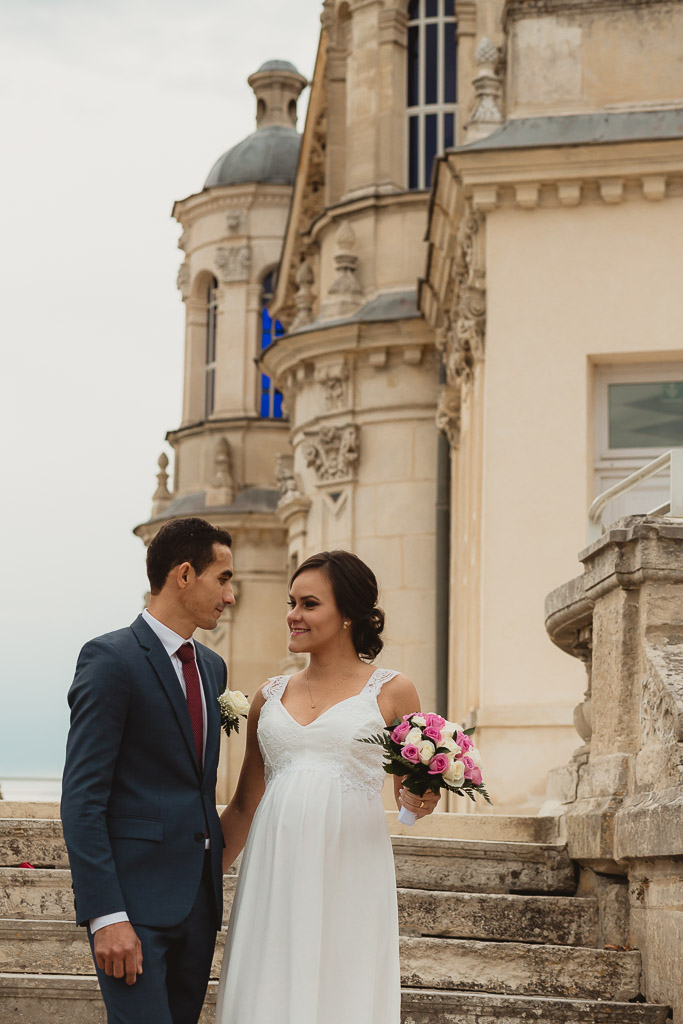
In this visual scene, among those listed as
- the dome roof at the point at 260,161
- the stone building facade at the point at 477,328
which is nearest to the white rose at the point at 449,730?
the stone building facade at the point at 477,328

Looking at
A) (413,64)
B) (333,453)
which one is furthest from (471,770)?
(413,64)

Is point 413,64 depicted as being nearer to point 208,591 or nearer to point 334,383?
point 334,383

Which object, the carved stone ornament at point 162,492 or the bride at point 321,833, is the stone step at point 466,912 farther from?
the carved stone ornament at point 162,492

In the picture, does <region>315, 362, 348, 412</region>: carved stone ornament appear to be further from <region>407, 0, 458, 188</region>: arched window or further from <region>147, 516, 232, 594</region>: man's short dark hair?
<region>147, 516, 232, 594</region>: man's short dark hair

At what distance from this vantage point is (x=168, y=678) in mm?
4484

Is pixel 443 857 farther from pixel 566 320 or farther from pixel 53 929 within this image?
pixel 566 320

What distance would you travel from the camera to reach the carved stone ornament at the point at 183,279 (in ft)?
119

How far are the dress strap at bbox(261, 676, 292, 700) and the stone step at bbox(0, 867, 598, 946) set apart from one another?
6.88ft

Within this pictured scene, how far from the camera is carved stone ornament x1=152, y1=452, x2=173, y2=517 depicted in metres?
34.5

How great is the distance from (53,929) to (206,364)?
29.9 meters

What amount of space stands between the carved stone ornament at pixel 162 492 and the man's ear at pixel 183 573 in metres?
29.8

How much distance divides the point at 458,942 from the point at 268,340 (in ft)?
96.1

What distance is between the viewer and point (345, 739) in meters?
4.80

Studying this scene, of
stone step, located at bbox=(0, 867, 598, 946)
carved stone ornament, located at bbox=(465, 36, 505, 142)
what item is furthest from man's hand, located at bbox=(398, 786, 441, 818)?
carved stone ornament, located at bbox=(465, 36, 505, 142)
